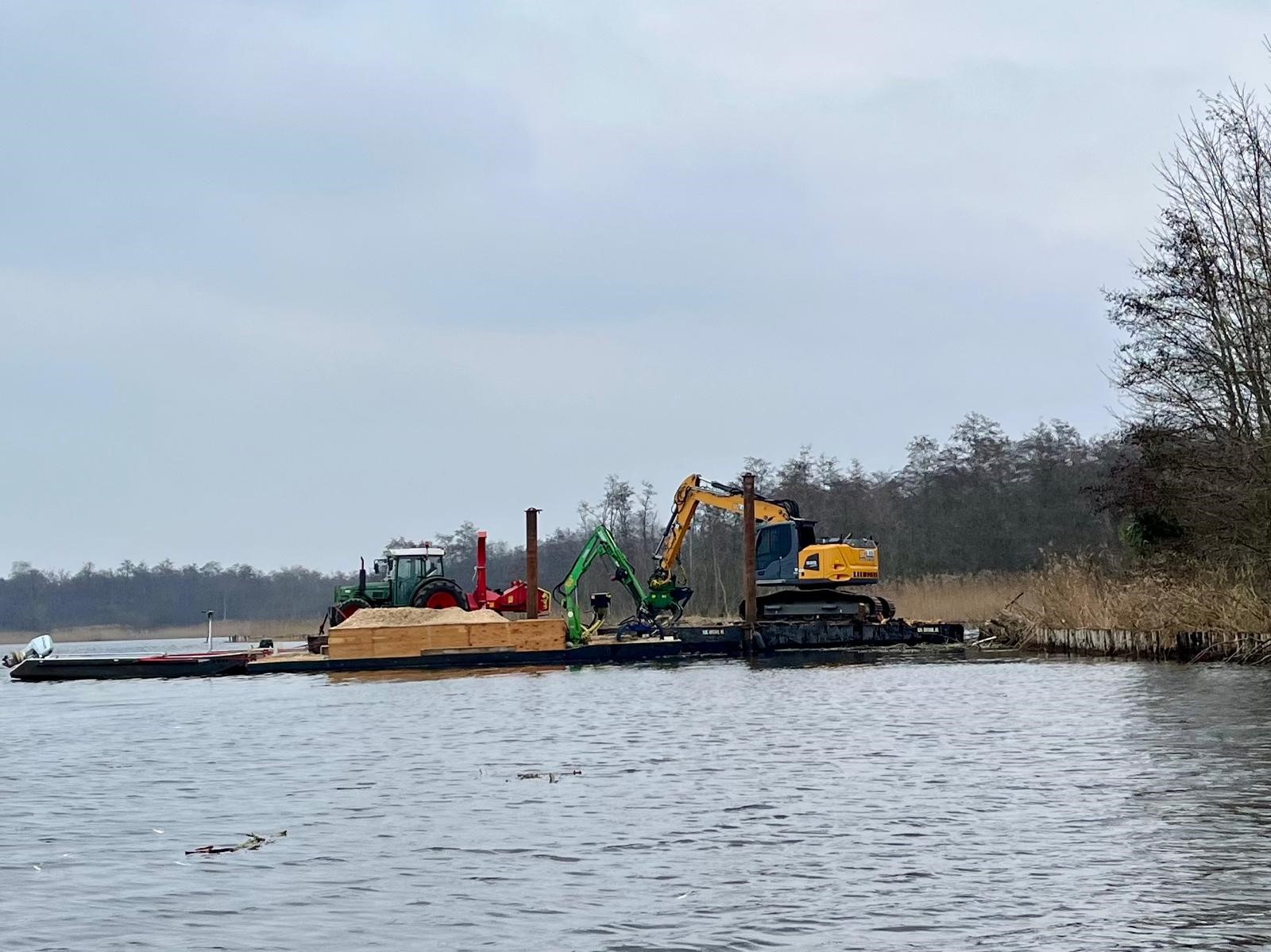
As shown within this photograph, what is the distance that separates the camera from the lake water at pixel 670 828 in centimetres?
1023

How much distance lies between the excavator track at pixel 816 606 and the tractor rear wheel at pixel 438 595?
9.74 metres

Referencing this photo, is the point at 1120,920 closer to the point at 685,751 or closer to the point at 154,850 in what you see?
the point at 154,850

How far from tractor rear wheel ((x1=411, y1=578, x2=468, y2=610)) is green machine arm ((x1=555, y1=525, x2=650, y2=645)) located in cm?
310

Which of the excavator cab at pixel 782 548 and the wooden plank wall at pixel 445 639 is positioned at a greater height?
the excavator cab at pixel 782 548

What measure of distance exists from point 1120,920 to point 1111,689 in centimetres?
1869

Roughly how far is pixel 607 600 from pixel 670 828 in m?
34.0

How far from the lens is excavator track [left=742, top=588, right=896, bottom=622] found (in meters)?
47.7

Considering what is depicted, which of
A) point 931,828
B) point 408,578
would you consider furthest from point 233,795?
point 408,578

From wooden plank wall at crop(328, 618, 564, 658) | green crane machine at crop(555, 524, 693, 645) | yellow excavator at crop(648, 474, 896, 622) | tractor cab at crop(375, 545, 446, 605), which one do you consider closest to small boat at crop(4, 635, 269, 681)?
wooden plank wall at crop(328, 618, 564, 658)

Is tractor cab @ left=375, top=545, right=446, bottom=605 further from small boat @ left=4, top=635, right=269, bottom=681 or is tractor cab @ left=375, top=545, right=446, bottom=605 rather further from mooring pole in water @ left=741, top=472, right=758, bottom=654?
mooring pole in water @ left=741, top=472, right=758, bottom=654

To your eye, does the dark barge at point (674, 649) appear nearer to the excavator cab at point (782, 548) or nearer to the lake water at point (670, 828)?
the excavator cab at point (782, 548)

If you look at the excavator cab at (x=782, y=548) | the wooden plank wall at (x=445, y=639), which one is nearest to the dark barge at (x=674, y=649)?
the wooden plank wall at (x=445, y=639)

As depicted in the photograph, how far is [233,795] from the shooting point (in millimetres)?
17547

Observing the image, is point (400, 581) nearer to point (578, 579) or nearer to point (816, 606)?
point (578, 579)
